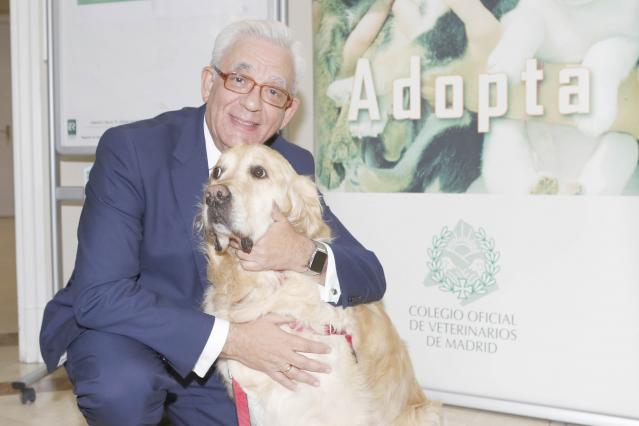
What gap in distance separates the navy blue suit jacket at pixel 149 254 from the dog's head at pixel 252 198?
15 centimetres

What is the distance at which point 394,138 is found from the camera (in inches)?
113

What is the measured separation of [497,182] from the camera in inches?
106

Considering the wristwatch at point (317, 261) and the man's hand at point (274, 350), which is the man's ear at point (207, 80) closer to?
the wristwatch at point (317, 261)

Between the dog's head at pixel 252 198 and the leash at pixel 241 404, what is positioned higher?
the dog's head at pixel 252 198

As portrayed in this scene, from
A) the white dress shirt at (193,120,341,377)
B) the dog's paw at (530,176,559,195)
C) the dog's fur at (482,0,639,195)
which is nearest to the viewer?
the white dress shirt at (193,120,341,377)

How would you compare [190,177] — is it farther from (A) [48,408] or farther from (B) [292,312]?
(A) [48,408]

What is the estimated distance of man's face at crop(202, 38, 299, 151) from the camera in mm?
2098

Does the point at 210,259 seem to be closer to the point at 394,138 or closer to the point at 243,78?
the point at 243,78

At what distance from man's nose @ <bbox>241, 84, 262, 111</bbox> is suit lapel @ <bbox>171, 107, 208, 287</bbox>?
0.70 ft

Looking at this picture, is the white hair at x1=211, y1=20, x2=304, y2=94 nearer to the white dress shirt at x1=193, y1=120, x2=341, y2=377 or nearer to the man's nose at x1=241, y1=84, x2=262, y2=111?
the man's nose at x1=241, y1=84, x2=262, y2=111

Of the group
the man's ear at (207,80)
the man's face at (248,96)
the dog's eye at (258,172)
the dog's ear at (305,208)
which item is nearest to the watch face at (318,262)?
the dog's ear at (305,208)

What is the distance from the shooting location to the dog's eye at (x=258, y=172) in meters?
1.89

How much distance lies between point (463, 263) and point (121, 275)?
1451 mm

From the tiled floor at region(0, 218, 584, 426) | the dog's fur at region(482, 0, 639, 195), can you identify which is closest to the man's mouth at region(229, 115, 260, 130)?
the dog's fur at region(482, 0, 639, 195)
